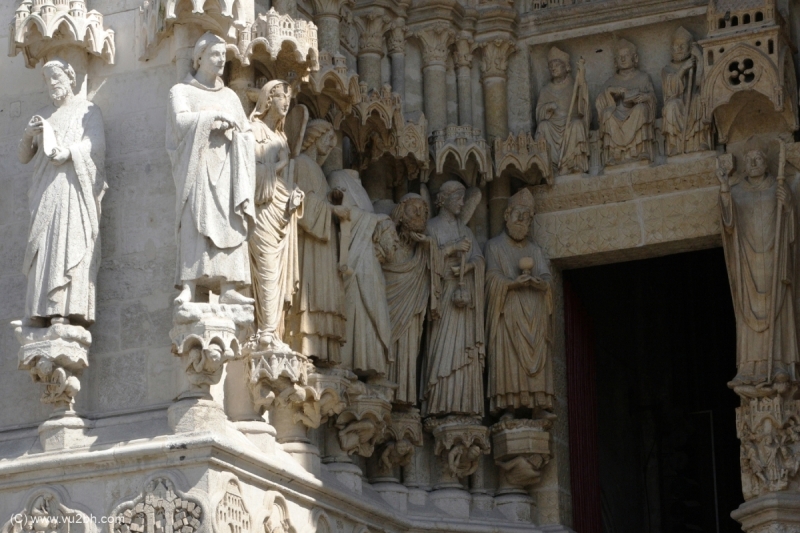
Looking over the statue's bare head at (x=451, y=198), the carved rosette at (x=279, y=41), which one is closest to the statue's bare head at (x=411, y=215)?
the statue's bare head at (x=451, y=198)

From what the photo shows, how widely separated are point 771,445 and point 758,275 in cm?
130

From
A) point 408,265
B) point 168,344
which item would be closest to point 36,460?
point 168,344

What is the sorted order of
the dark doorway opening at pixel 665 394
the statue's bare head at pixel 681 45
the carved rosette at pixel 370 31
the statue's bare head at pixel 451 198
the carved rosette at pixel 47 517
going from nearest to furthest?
1. the carved rosette at pixel 47 517
2. the statue's bare head at pixel 451 198
3. the carved rosette at pixel 370 31
4. the statue's bare head at pixel 681 45
5. the dark doorway opening at pixel 665 394

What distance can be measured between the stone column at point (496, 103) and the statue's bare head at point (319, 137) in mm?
2047

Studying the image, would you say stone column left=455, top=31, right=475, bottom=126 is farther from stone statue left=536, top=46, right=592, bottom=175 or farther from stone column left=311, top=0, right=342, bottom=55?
stone column left=311, top=0, right=342, bottom=55

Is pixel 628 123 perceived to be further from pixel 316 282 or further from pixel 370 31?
pixel 316 282

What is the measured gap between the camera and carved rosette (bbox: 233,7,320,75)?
1274cm

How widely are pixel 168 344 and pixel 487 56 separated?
4769 millimetres

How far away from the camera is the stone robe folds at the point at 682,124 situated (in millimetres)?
→ 15000

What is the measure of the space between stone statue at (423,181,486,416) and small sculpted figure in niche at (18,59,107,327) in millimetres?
3221

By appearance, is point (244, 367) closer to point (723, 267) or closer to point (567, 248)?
point (567, 248)

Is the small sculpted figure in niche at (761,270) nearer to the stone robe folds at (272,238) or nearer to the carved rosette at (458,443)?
the carved rosette at (458,443)

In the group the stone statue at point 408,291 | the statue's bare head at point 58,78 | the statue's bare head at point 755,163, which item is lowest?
the stone statue at point 408,291

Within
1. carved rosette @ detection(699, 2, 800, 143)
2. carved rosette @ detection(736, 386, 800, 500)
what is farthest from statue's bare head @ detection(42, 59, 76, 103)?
carved rosette @ detection(736, 386, 800, 500)
